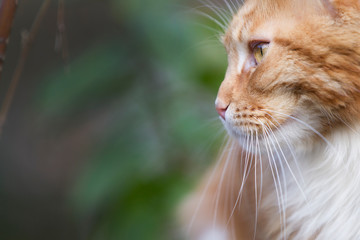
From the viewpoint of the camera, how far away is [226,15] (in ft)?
3.13

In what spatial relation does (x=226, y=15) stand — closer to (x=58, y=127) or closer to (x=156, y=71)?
(x=156, y=71)

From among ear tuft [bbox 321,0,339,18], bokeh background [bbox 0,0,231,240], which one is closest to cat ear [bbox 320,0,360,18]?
ear tuft [bbox 321,0,339,18]

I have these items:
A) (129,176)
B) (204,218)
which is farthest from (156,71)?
Answer: (204,218)

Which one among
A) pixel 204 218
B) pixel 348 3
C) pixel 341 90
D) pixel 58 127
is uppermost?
pixel 348 3

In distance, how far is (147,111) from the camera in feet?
4.24

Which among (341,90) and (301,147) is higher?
(341,90)

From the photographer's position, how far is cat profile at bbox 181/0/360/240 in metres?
0.69

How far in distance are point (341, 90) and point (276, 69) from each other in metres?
0.10

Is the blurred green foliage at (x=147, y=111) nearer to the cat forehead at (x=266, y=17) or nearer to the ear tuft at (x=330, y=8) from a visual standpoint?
the cat forehead at (x=266, y=17)

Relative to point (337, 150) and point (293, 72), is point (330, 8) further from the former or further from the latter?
point (337, 150)

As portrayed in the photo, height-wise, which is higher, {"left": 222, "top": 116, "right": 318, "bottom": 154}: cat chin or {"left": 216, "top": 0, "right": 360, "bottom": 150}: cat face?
{"left": 216, "top": 0, "right": 360, "bottom": 150}: cat face

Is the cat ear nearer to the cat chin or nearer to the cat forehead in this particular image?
the cat forehead

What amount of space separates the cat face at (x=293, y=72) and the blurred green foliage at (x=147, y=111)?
38cm

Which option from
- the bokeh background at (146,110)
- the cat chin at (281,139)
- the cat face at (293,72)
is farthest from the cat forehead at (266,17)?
the bokeh background at (146,110)
